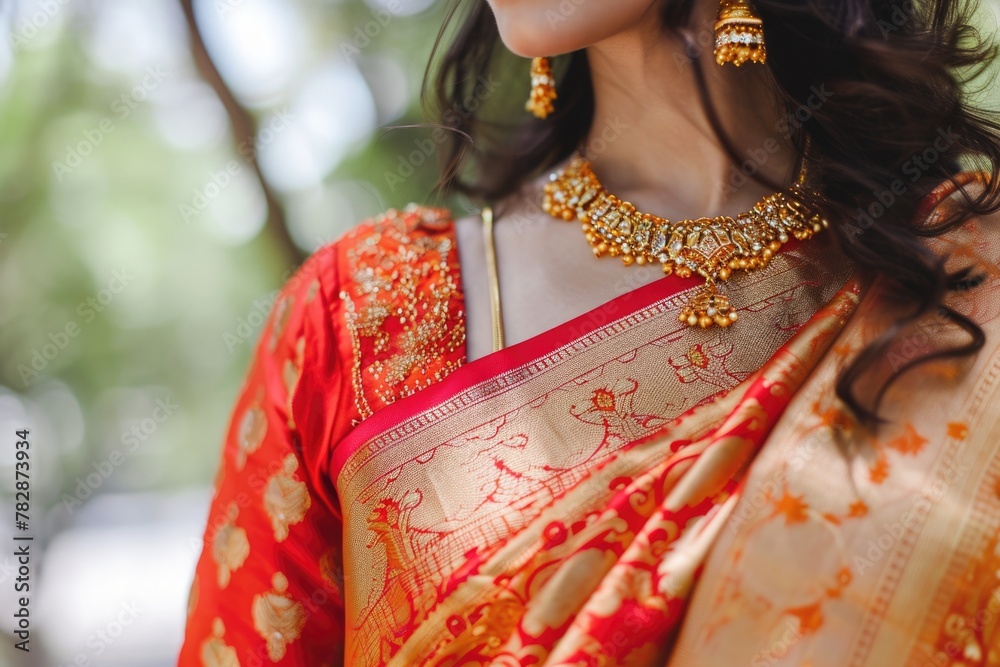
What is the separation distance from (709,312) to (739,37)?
308mm

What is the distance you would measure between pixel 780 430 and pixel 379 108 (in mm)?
1187

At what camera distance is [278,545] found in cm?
96

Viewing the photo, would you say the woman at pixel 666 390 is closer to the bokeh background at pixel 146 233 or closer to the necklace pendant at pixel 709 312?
the necklace pendant at pixel 709 312

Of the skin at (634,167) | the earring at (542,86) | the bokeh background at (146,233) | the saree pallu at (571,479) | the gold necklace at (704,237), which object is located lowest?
the saree pallu at (571,479)

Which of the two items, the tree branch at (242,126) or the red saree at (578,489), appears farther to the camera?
the tree branch at (242,126)

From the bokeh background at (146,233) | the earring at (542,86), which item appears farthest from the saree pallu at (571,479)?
the bokeh background at (146,233)

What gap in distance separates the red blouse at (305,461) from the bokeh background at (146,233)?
721 millimetres

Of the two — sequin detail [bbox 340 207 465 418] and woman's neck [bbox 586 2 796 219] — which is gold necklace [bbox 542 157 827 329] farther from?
sequin detail [bbox 340 207 465 418]

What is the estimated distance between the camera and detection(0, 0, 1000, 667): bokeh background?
5.25 ft

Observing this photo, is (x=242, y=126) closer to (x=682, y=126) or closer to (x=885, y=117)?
(x=682, y=126)

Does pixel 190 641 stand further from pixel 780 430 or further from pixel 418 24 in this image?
pixel 418 24

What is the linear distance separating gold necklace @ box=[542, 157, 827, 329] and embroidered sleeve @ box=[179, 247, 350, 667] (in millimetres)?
341

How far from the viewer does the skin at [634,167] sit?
1.00m

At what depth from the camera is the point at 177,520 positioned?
73.0 inches
